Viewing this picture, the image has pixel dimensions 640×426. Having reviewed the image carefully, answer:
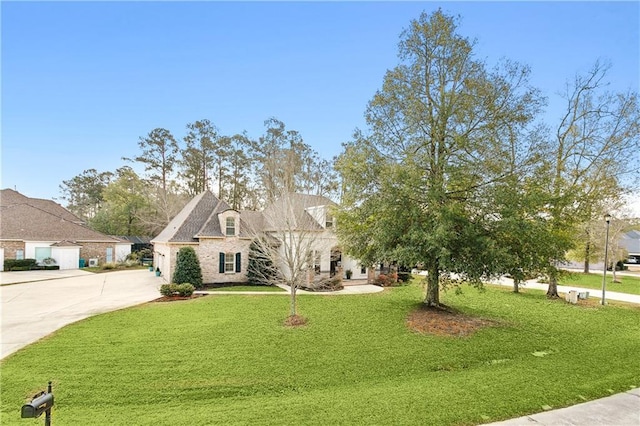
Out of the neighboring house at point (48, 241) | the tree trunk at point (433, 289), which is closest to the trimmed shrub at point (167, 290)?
the tree trunk at point (433, 289)

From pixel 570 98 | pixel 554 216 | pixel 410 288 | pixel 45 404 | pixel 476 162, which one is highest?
pixel 570 98

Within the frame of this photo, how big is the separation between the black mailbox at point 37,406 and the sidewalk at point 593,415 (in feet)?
20.7

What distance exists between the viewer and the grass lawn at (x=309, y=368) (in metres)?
5.85

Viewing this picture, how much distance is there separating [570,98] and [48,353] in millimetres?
25157

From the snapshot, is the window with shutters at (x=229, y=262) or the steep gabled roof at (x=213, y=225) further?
the window with shutters at (x=229, y=262)

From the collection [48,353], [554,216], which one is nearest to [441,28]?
[554,216]

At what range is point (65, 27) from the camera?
39.3 feet

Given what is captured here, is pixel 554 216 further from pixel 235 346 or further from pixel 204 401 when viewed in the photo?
pixel 204 401

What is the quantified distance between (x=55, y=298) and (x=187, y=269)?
5990mm

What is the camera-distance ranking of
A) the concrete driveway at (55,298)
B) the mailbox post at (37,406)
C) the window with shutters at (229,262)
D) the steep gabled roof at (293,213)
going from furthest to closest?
the window with shutters at (229,262) → the steep gabled roof at (293,213) → the concrete driveway at (55,298) → the mailbox post at (37,406)

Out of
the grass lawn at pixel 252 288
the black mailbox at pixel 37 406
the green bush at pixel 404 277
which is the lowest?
the grass lawn at pixel 252 288

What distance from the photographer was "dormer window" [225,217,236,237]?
66.9ft

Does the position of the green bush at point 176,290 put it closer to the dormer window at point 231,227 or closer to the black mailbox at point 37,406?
the dormer window at point 231,227

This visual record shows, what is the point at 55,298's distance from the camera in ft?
51.0
